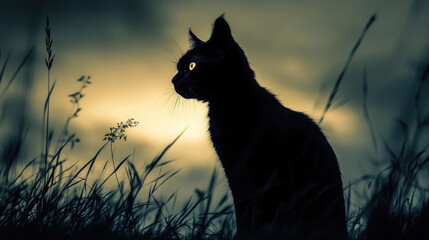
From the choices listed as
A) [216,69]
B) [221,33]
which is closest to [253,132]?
[216,69]

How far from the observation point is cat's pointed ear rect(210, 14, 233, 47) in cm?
308

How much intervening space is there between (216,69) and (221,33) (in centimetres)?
33

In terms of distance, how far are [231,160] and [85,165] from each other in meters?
1.56

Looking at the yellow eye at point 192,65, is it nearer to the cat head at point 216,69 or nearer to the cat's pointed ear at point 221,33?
the cat head at point 216,69

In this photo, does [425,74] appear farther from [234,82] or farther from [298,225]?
[234,82]

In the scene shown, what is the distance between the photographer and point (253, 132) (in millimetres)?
2934

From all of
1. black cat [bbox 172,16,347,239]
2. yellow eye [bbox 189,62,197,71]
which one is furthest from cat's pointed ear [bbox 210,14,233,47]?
yellow eye [bbox 189,62,197,71]

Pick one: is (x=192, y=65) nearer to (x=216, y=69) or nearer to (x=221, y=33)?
(x=216, y=69)

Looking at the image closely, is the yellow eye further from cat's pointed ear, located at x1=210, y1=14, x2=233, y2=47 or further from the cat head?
cat's pointed ear, located at x1=210, y1=14, x2=233, y2=47

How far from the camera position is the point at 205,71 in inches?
131

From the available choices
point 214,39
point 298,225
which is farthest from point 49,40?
point 214,39

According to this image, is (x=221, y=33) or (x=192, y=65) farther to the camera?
(x=192, y=65)

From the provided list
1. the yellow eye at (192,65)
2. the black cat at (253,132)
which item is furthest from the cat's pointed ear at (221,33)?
the yellow eye at (192,65)

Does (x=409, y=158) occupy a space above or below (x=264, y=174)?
below
